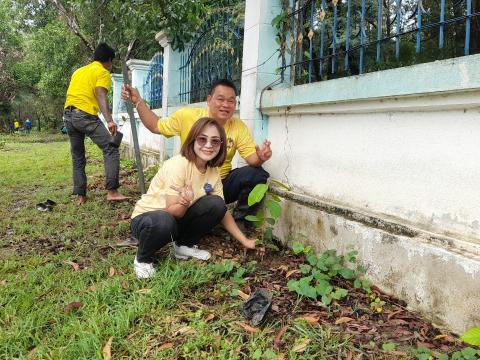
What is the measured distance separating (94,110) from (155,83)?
3.06m

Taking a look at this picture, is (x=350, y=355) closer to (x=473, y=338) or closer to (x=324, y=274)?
(x=473, y=338)

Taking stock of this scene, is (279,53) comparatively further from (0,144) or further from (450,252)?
(0,144)

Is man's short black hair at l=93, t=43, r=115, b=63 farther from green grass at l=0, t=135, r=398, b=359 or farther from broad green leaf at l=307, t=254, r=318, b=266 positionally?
broad green leaf at l=307, t=254, r=318, b=266

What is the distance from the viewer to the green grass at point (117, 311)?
1980mm

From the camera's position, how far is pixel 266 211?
11.6 ft

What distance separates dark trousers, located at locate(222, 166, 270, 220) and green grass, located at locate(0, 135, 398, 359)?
75cm

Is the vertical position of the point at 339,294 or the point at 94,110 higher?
the point at 94,110

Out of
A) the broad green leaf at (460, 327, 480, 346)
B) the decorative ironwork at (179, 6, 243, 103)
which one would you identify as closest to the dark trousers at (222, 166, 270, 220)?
the decorative ironwork at (179, 6, 243, 103)

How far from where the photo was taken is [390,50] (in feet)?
12.1

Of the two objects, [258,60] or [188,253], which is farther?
[258,60]

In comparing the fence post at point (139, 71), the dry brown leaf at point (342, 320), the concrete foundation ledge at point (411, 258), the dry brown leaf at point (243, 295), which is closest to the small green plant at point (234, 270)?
the dry brown leaf at point (243, 295)

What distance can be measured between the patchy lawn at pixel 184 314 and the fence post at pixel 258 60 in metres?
1.09

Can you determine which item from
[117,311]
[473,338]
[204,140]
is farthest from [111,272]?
[473,338]

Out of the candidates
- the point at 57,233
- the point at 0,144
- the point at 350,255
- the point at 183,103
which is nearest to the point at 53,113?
the point at 0,144
